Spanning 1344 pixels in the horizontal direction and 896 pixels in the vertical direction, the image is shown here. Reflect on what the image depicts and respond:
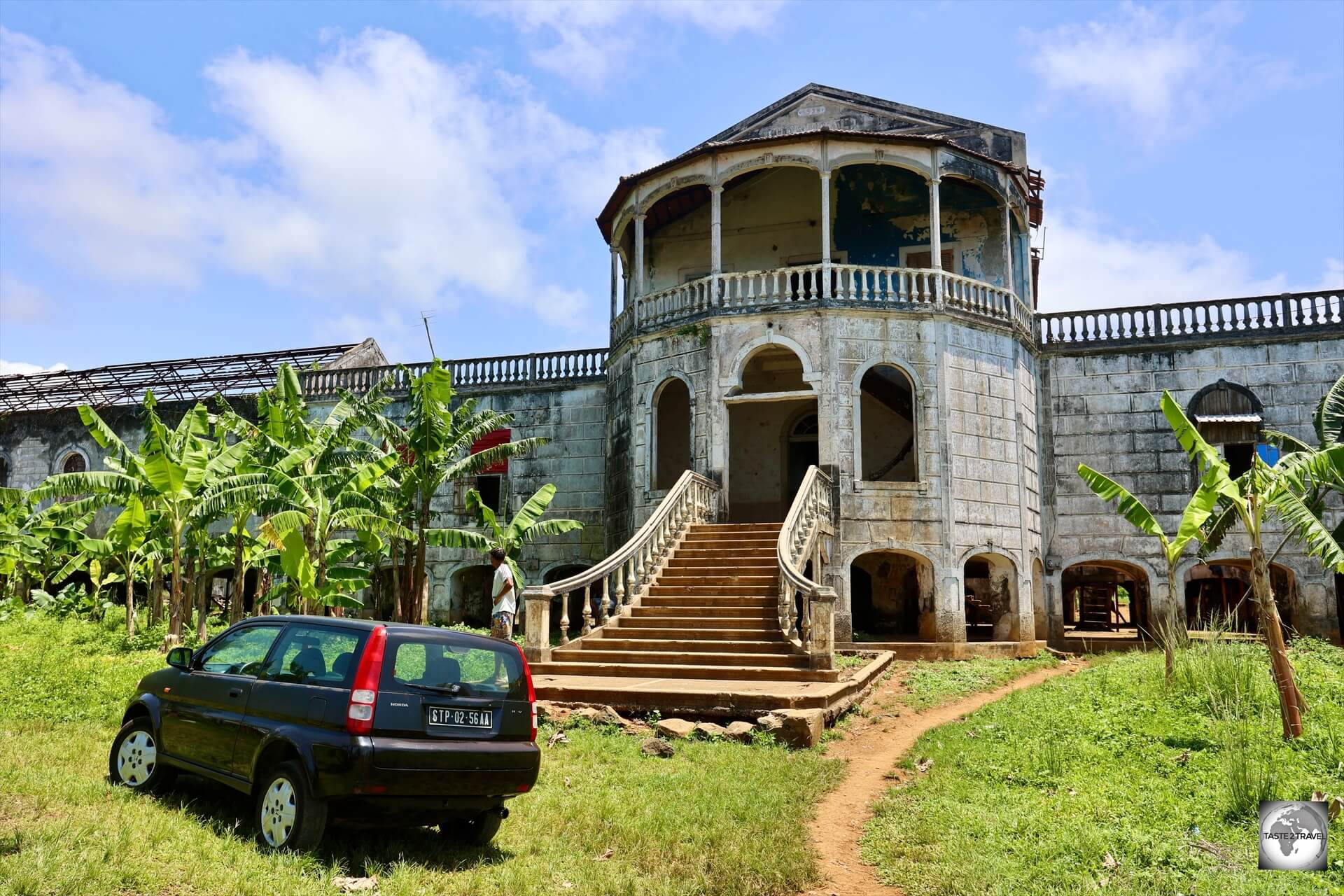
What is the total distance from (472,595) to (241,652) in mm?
20703

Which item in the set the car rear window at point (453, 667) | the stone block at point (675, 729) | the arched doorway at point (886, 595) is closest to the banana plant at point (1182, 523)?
the stone block at point (675, 729)

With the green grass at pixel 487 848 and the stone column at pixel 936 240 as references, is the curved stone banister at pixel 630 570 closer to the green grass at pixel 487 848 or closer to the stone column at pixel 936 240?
the green grass at pixel 487 848

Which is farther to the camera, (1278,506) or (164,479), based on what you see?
(164,479)

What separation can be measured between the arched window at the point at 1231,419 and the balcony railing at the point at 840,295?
4.38 meters

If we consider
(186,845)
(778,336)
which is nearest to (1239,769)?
(186,845)

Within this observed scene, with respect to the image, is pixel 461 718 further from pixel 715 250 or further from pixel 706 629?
pixel 715 250

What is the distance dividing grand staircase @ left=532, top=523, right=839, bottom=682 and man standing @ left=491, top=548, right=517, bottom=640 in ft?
2.83

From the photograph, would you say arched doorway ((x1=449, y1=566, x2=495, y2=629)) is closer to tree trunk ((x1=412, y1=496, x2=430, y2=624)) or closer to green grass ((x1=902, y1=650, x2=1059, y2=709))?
tree trunk ((x1=412, y1=496, x2=430, y2=624))

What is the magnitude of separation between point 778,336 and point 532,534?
29.1 feet

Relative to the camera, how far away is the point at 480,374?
2798cm

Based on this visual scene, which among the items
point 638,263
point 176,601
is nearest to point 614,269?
point 638,263

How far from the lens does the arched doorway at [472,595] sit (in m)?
27.4

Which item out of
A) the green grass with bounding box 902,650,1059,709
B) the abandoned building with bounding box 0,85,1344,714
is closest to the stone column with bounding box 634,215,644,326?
the abandoned building with bounding box 0,85,1344,714

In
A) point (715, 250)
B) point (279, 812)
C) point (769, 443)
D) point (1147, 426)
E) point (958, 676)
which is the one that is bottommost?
point (958, 676)
